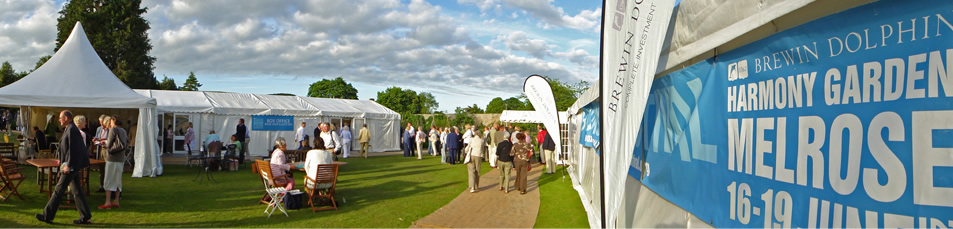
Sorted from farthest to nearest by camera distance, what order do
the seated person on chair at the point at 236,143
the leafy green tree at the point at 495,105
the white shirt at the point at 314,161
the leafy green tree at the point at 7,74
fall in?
the leafy green tree at the point at 495,105 → the leafy green tree at the point at 7,74 → the seated person on chair at the point at 236,143 → the white shirt at the point at 314,161

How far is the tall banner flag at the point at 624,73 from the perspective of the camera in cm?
271

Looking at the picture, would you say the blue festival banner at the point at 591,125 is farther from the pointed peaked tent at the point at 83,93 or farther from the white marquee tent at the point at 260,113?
the white marquee tent at the point at 260,113

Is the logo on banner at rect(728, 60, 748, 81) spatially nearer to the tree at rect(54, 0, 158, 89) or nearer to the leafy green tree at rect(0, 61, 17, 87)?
the tree at rect(54, 0, 158, 89)

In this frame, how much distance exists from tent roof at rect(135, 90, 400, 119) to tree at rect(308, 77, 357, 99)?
5905 centimetres

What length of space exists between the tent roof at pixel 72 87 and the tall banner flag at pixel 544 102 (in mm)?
8670

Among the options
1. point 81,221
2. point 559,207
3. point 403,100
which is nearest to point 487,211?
point 559,207

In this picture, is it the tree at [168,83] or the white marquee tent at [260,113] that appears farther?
the tree at [168,83]

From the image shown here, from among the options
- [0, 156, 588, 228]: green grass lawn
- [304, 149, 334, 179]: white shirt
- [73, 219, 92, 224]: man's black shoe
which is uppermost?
[304, 149, 334, 179]: white shirt

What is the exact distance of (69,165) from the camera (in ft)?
19.8

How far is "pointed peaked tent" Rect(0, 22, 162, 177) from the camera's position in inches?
430

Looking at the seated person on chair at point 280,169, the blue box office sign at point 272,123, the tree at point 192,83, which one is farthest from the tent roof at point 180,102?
the tree at point 192,83

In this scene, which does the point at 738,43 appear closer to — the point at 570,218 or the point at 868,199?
the point at 868,199

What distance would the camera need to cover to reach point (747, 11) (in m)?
2.51

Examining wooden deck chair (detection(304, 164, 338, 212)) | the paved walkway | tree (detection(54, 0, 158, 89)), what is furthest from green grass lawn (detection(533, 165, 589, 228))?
tree (detection(54, 0, 158, 89))
